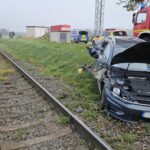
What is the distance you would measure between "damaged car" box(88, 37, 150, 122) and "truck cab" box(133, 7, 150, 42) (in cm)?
623

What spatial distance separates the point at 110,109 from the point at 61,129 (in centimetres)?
107

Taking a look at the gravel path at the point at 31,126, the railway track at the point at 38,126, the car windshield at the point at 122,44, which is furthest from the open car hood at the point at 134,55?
the gravel path at the point at 31,126

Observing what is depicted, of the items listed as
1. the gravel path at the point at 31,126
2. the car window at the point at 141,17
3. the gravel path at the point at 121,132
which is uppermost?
the car window at the point at 141,17

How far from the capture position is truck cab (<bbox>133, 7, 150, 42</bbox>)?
15406 millimetres

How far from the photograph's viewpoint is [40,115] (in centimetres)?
786

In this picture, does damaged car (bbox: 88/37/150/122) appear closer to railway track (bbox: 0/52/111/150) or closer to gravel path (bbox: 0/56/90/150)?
railway track (bbox: 0/52/111/150)

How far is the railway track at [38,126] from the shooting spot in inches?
239

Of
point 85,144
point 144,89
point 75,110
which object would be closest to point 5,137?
point 85,144

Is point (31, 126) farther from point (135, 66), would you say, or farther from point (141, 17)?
point (141, 17)

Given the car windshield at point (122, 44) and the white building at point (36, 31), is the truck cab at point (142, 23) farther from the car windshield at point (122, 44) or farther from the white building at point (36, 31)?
the white building at point (36, 31)

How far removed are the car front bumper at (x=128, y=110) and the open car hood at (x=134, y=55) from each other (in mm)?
1439

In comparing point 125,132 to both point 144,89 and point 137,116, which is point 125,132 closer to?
point 137,116

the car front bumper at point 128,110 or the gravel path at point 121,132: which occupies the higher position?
the car front bumper at point 128,110

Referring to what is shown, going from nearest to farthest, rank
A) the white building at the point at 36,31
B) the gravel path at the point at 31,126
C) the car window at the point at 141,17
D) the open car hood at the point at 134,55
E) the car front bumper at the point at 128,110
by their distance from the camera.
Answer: the gravel path at the point at 31,126, the car front bumper at the point at 128,110, the open car hood at the point at 134,55, the car window at the point at 141,17, the white building at the point at 36,31
